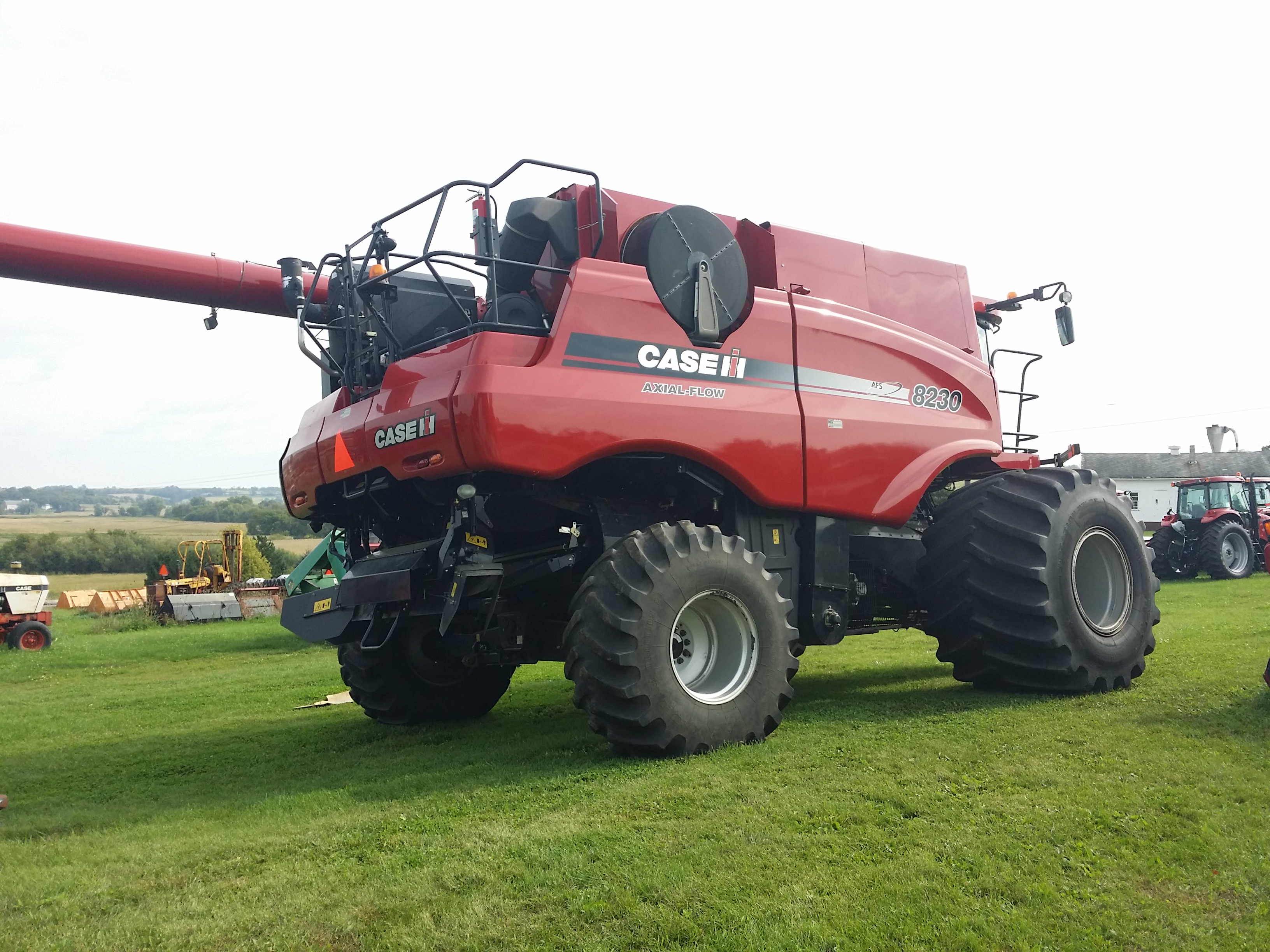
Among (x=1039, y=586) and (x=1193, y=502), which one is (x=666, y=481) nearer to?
(x=1039, y=586)

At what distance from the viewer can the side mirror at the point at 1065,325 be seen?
890cm

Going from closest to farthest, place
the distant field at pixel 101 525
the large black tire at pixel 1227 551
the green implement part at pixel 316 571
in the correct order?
the green implement part at pixel 316 571
the large black tire at pixel 1227 551
the distant field at pixel 101 525

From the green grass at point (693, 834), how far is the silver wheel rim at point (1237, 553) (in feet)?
52.8

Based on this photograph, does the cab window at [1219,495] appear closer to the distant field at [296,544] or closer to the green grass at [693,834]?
the green grass at [693,834]

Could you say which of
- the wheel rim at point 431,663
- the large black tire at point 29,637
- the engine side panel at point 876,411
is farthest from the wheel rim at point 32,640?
the engine side panel at point 876,411

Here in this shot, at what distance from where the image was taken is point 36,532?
2547 inches

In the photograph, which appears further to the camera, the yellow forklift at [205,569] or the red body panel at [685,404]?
the yellow forklift at [205,569]

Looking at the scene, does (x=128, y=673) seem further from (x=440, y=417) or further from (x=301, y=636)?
(x=440, y=417)

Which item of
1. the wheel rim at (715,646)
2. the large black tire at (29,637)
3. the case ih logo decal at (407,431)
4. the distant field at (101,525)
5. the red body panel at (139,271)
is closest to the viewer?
the case ih logo decal at (407,431)

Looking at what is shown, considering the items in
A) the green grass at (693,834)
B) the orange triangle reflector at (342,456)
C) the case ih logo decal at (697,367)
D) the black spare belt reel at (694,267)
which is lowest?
the green grass at (693,834)

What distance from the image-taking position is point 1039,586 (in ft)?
23.1

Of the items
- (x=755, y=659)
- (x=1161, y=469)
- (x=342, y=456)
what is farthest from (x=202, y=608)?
(x=1161, y=469)

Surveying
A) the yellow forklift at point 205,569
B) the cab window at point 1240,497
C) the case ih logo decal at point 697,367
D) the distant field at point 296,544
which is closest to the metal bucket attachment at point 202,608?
the yellow forklift at point 205,569

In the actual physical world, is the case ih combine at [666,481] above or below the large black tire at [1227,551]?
above
